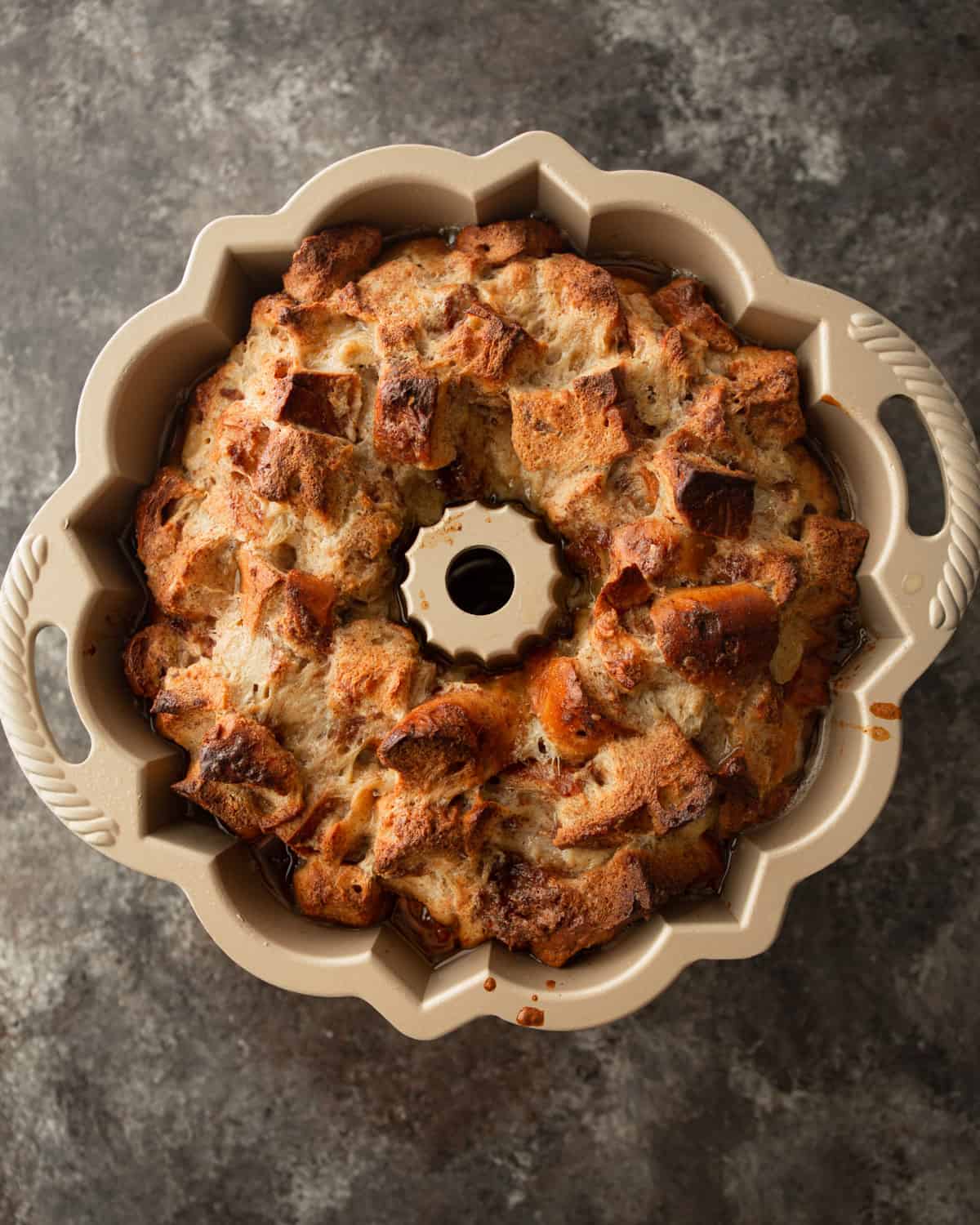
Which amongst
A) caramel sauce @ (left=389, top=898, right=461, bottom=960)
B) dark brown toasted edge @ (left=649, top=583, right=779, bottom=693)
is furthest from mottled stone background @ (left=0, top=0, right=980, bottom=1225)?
dark brown toasted edge @ (left=649, top=583, right=779, bottom=693)

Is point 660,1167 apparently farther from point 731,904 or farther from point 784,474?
point 784,474

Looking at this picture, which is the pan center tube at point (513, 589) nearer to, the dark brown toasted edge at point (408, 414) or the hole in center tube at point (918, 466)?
the dark brown toasted edge at point (408, 414)

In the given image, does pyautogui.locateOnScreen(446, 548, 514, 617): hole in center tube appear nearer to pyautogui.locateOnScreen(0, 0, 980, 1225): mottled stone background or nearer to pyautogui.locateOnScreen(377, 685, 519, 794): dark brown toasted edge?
pyautogui.locateOnScreen(377, 685, 519, 794): dark brown toasted edge

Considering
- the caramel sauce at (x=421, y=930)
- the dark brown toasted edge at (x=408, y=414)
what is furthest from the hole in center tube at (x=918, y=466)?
the caramel sauce at (x=421, y=930)

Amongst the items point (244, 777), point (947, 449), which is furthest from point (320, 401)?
point (947, 449)

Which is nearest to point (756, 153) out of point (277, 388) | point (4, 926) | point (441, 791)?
point (277, 388)

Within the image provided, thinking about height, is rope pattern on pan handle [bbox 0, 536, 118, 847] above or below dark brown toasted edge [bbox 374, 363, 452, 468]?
below

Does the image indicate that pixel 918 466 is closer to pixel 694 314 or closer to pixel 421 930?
pixel 694 314

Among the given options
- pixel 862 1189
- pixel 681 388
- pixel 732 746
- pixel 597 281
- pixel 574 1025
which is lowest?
pixel 862 1189
